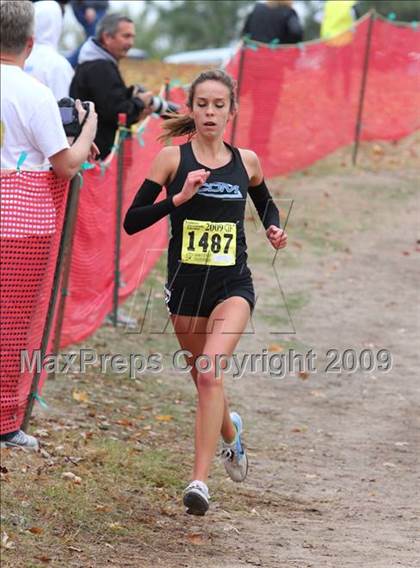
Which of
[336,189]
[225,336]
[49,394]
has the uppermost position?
[225,336]

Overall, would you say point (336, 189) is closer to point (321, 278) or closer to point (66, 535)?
point (321, 278)

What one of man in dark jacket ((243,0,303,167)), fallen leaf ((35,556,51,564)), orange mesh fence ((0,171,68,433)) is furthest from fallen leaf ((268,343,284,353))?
man in dark jacket ((243,0,303,167))

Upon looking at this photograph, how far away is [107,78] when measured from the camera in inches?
376

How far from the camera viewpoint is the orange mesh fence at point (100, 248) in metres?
9.17

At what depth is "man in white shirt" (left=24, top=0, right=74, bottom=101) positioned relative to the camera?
884cm

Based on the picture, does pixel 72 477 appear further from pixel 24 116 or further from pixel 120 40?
pixel 120 40

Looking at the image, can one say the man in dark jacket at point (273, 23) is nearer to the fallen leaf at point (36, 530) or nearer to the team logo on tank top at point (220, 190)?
the team logo on tank top at point (220, 190)

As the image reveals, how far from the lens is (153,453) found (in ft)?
24.8

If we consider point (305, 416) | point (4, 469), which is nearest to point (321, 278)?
point (305, 416)

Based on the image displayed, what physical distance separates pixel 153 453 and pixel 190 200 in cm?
220

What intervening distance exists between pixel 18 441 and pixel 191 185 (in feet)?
6.36

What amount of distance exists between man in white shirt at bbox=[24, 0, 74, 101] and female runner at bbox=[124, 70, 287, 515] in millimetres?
2888

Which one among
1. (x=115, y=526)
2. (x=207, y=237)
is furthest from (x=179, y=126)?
(x=115, y=526)

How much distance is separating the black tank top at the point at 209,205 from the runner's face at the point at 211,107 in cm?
14
